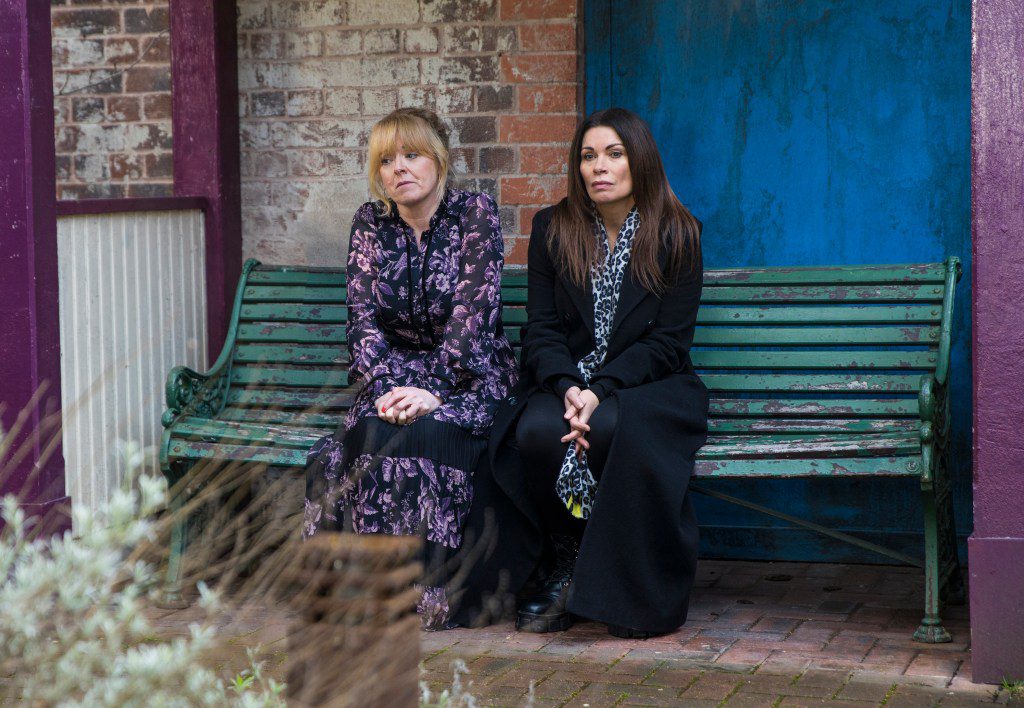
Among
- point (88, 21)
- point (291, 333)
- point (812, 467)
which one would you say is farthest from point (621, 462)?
point (88, 21)

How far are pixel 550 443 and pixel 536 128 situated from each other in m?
1.59

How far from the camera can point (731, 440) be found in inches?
181

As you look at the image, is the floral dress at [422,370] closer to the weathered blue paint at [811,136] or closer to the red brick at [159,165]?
the weathered blue paint at [811,136]

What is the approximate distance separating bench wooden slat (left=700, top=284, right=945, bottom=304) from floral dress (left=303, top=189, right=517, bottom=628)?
847 millimetres

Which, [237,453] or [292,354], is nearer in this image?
[237,453]

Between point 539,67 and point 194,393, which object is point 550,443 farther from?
point 539,67

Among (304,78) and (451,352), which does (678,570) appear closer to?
(451,352)

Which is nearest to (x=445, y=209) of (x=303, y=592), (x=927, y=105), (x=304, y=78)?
(x=304, y=78)

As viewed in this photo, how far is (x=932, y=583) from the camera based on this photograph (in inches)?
166

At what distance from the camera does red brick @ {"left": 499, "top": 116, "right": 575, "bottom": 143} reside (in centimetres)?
538

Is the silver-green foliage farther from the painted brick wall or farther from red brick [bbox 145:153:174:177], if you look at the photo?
red brick [bbox 145:153:174:177]

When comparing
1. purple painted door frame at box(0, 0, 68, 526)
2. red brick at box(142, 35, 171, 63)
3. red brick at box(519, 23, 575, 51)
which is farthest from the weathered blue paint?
purple painted door frame at box(0, 0, 68, 526)

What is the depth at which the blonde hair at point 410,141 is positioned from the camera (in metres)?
4.77

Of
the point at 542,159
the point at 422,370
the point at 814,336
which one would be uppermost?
the point at 542,159
